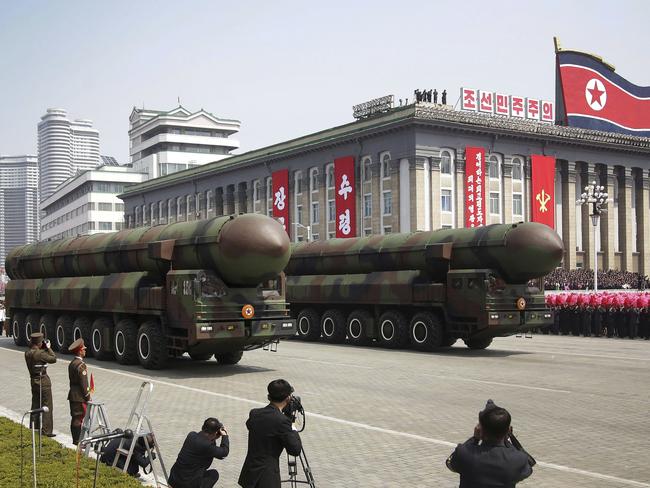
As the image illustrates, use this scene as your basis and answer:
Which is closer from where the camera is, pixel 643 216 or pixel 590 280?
pixel 590 280

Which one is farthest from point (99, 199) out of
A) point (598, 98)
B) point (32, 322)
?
point (32, 322)

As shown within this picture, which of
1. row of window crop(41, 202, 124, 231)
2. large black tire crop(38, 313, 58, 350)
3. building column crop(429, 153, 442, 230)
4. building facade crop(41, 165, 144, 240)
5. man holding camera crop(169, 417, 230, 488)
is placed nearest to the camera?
man holding camera crop(169, 417, 230, 488)

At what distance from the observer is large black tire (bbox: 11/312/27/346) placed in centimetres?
2844

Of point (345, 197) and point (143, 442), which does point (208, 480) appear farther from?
point (345, 197)

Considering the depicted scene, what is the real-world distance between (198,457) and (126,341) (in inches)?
564

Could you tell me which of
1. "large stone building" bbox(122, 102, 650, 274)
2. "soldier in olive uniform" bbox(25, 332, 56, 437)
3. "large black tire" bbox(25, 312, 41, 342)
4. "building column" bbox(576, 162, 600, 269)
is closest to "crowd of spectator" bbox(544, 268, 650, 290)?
"building column" bbox(576, 162, 600, 269)

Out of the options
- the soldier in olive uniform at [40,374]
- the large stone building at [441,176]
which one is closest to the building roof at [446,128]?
the large stone building at [441,176]

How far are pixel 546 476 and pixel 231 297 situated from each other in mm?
10873

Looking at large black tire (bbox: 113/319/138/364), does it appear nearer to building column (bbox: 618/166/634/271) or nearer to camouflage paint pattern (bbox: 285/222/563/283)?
camouflage paint pattern (bbox: 285/222/563/283)

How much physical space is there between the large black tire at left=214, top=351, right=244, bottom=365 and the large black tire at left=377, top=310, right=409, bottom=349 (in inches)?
231

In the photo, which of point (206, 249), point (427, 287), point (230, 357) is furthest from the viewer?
point (427, 287)

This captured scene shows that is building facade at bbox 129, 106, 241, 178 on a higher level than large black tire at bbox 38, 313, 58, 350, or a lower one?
higher

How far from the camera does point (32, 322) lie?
90.0 feet

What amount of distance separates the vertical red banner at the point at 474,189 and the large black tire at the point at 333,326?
1511 inches
